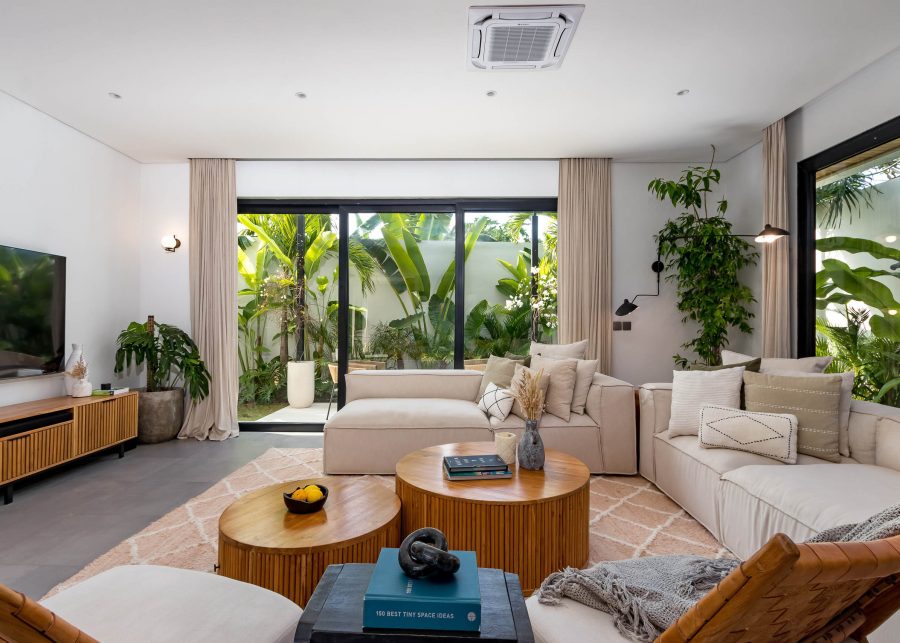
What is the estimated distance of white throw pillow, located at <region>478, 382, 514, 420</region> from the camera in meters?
3.55

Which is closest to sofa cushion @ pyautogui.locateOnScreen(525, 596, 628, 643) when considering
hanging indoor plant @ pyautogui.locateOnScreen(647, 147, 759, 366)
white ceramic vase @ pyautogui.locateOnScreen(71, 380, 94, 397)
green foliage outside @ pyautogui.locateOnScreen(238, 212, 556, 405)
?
hanging indoor plant @ pyautogui.locateOnScreen(647, 147, 759, 366)

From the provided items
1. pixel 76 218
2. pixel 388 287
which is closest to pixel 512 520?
pixel 388 287

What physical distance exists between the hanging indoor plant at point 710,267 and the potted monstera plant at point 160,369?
14.6 ft

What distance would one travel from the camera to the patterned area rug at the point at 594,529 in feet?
7.48

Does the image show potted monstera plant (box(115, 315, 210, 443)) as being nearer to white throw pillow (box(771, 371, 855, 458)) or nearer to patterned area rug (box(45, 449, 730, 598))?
patterned area rug (box(45, 449, 730, 598))

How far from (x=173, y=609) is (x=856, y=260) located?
13.3ft

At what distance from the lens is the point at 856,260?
3.21 metres

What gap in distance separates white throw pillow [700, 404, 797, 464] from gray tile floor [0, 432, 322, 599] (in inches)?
122

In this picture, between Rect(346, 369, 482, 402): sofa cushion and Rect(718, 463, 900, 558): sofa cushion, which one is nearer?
Rect(718, 463, 900, 558): sofa cushion

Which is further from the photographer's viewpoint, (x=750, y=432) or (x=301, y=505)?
(x=750, y=432)

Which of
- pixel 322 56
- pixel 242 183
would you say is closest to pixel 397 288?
pixel 242 183

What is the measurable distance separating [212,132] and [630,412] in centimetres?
399

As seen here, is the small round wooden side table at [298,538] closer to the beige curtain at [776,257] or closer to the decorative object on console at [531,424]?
the decorative object on console at [531,424]

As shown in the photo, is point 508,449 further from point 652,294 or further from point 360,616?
point 652,294
